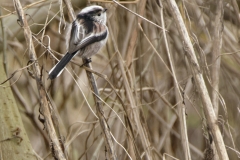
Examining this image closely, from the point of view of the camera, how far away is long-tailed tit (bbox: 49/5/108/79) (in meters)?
2.59

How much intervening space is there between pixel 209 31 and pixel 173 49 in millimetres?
291

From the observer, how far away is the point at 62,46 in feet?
12.0

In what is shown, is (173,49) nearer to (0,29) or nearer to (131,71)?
(131,71)

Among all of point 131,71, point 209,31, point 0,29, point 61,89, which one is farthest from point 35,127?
point 209,31

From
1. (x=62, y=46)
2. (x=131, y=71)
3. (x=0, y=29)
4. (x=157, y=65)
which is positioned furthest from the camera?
(x=62, y=46)

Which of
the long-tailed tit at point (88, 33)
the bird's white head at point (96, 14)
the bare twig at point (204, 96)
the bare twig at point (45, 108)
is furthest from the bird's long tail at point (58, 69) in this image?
the bare twig at point (204, 96)

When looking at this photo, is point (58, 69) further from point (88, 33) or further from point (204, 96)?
point (204, 96)

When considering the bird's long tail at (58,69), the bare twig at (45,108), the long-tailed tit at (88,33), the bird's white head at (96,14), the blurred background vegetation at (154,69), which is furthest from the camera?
the blurred background vegetation at (154,69)

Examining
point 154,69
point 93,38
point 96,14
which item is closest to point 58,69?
point 93,38

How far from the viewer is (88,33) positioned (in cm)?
271

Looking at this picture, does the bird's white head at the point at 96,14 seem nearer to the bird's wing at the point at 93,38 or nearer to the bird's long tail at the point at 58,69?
the bird's wing at the point at 93,38

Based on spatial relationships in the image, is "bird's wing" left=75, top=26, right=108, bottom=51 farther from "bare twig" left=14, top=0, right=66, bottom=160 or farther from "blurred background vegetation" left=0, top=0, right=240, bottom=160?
"bare twig" left=14, top=0, right=66, bottom=160

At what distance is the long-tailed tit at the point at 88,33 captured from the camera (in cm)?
259

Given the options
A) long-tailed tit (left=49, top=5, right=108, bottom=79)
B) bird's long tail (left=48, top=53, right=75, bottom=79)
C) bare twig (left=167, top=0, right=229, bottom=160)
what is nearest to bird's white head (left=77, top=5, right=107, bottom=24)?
long-tailed tit (left=49, top=5, right=108, bottom=79)
